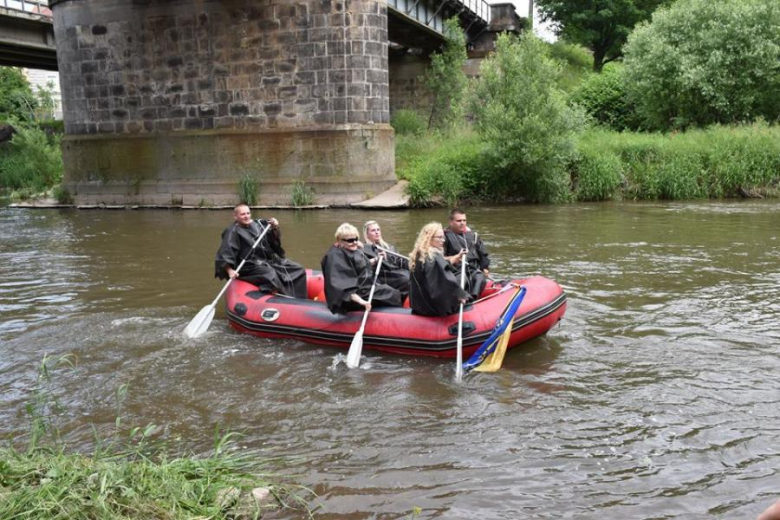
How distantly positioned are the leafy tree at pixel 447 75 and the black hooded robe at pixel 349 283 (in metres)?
20.0

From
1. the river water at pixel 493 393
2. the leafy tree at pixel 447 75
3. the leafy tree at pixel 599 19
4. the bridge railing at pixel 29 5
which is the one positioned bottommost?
the river water at pixel 493 393

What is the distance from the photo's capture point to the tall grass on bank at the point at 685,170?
16828 millimetres

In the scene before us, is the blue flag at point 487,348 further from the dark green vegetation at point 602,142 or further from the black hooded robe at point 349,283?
the dark green vegetation at point 602,142

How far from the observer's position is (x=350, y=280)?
21.1 ft

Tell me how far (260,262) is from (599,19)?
1102 inches

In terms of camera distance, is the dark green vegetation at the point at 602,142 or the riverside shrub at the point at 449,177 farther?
the riverside shrub at the point at 449,177

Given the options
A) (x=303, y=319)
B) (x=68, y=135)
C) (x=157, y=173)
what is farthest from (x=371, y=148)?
(x=303, y=319)

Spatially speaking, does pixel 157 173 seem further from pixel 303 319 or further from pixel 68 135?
pixel 303 319

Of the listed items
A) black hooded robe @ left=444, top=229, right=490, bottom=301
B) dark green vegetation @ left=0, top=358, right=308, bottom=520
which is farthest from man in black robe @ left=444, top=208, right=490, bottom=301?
dark green vegetation @ left=0, top=358, right=308, bottom=520

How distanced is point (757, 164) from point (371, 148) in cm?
904

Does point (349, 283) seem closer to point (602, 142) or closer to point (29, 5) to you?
point (602, 142)

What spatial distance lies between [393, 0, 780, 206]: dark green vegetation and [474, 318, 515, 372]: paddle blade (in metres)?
10.8

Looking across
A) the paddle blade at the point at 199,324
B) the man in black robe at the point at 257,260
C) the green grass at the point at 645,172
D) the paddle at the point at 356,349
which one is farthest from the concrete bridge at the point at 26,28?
the paddle at the point at 356,349

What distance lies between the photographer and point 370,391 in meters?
5.42
